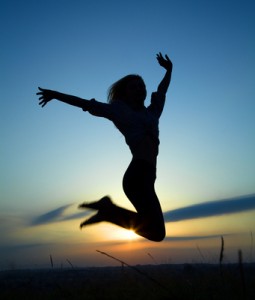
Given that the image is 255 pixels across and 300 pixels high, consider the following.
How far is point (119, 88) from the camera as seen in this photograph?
562 cm

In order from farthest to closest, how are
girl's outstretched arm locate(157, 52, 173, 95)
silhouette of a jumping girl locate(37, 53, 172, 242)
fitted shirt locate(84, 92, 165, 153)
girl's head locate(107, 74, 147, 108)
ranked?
1. girl's outstretched arm locate(157, 52, 173, 95)
2. girl's head locate(107, 74, 147, 108)
3. fitted shirt locate(84, 92, 165, 153)
4. silhouette of a jumping girl locate(37, 53, 172, 242)

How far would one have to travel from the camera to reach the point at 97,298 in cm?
478

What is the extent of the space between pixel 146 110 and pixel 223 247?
2.91 meters

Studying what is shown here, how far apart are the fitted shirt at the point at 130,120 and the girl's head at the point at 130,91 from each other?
0.17 metres

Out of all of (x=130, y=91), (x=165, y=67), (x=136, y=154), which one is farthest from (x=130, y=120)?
(x=165, y=67)

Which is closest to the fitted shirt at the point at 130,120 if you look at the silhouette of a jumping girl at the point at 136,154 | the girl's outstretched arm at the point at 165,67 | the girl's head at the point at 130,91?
the silhouette of a jumping girl at the point at 136,154

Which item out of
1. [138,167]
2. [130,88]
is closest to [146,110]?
[130,88]

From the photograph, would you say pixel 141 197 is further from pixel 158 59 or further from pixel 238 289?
pixel 158 59

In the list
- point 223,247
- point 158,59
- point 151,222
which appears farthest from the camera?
point 158,59

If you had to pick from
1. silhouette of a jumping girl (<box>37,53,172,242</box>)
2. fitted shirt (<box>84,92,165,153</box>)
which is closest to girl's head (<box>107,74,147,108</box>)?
silhouette of a jumping girl (<box>37,53,172,242</box>)

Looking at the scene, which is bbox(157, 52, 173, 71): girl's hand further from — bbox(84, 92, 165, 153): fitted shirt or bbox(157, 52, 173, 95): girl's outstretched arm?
bbox(84, 92, 165, 153): fitted shirt

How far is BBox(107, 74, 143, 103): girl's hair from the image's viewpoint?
5.57m

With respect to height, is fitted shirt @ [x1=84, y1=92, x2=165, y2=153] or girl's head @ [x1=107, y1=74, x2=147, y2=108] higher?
girl's head @ [x1=107, y1=74, x2=147, y2=108]

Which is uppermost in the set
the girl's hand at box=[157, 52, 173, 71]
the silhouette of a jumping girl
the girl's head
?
the girl's hand at box=[157, 52, 173, 71]
